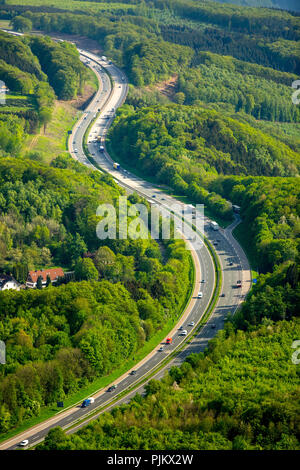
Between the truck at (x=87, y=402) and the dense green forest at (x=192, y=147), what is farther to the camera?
the dense green forest at (x=192, y=147)

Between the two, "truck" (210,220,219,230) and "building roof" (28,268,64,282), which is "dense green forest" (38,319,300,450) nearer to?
"building roof" (28,268,64,282)

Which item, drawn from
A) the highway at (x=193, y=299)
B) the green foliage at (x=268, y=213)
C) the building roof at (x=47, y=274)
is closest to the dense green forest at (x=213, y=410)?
the highway at (x=193, y=299)

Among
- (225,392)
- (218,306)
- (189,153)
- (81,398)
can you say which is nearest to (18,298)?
(81,398)

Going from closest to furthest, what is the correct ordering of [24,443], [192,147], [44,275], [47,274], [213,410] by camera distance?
[213,410] → [24,443] → [47,274] → [44,275] → [192,147]

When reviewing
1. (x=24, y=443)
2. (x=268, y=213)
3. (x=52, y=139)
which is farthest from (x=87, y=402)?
(x=52, y=139)

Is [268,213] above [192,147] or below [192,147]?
below

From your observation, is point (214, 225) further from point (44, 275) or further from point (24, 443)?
point (24, 443)

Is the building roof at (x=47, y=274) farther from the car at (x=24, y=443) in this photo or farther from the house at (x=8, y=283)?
the car at (x=24, y=443)
